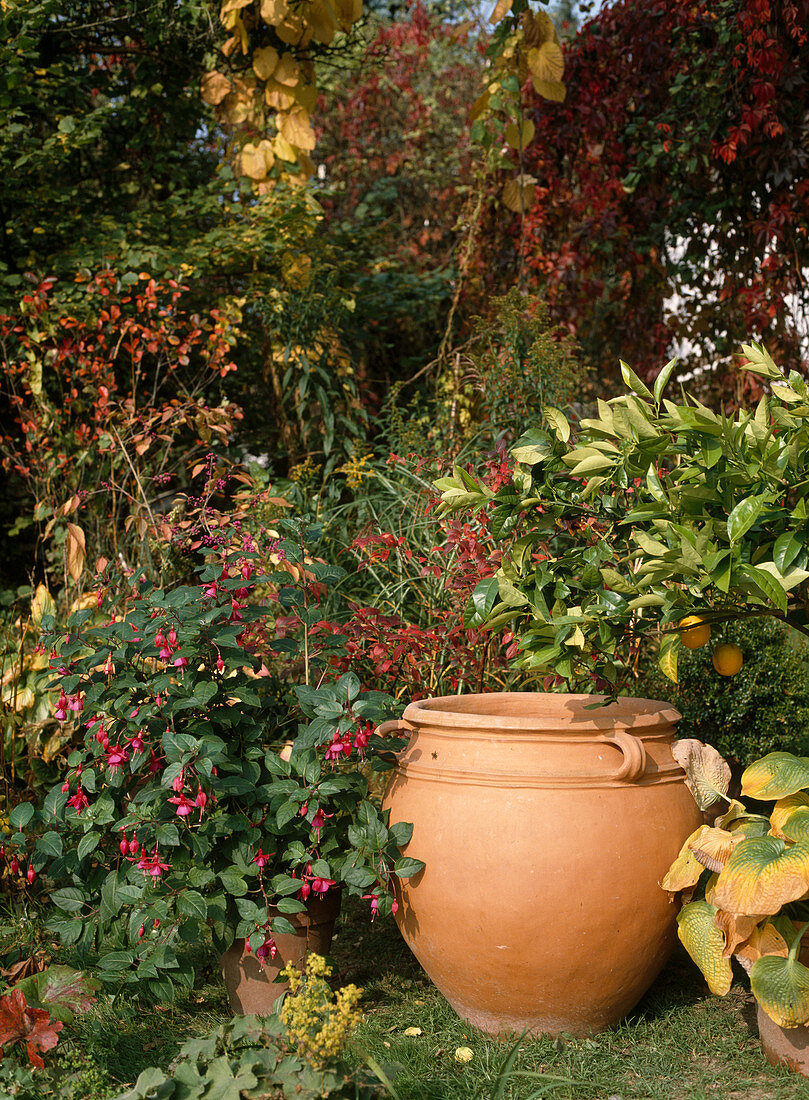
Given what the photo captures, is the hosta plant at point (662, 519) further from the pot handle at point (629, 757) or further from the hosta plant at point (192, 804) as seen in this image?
the hosta plant at point (192, 804)

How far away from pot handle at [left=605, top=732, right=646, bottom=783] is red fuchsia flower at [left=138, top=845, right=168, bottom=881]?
1017 mm

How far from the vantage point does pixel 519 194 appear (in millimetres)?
4934

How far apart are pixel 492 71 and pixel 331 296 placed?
1351 mm

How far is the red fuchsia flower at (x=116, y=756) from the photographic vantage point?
2180 millimetres

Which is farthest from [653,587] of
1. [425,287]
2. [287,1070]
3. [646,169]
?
[425,287]

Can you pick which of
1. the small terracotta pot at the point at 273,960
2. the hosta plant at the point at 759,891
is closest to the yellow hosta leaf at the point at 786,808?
the hosta plant at the point at 759,891

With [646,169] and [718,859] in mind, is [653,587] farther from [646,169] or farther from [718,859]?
[646,169]

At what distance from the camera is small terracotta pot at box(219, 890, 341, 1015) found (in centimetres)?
232

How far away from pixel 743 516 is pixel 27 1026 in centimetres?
167

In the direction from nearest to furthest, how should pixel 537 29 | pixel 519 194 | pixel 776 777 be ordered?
1. pixel 776 777
2. pixel 537 29
3. pixel 519 194

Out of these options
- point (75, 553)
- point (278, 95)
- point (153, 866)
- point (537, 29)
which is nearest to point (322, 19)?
point (278, 95)

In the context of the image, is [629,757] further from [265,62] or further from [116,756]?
[265,62]

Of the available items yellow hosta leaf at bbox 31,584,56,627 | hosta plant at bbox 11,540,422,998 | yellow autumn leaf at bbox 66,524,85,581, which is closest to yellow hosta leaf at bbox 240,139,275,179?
yellow autumn leaf at bbox 66,524,85,581

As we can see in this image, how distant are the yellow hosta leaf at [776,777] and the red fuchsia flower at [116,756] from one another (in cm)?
137
